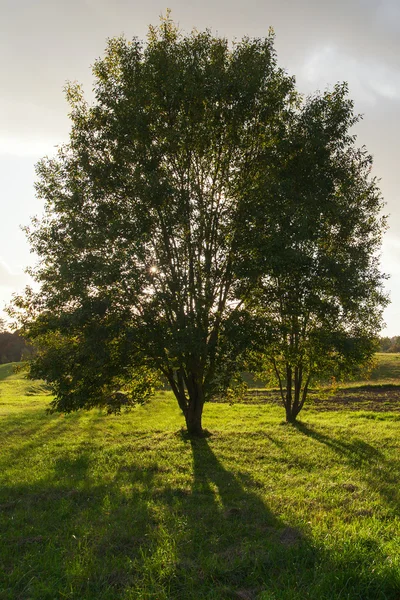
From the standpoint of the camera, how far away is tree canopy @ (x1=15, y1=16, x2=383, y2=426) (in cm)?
1529

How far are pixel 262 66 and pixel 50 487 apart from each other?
18266mm

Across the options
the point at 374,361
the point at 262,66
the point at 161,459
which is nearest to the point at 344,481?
the point at 161,459

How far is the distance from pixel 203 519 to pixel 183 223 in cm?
1155

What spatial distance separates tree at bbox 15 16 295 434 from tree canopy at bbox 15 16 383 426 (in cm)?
7

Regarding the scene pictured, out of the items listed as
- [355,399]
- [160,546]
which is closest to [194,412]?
[160,546]

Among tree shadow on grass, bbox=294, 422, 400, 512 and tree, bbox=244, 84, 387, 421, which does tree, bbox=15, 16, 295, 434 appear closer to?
tree, bbox=244, 84, 387, 421

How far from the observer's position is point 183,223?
16594 millimetres

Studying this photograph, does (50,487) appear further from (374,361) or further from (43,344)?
(374,361)

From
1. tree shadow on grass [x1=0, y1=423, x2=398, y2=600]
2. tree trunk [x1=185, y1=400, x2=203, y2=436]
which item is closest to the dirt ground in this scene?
tree trunk [x1=185, y1=400, x2=203, y2=436]

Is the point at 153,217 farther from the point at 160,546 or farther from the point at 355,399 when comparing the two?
the point at 355,399

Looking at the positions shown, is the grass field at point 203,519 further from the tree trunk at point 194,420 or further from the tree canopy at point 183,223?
the tree canopy at point 183,223

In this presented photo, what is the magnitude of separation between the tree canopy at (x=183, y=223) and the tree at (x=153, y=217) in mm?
73

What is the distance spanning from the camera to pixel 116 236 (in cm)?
1535

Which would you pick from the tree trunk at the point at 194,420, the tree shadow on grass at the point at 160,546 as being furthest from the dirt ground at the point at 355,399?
the tree shadow on grass at the point at 160,546
